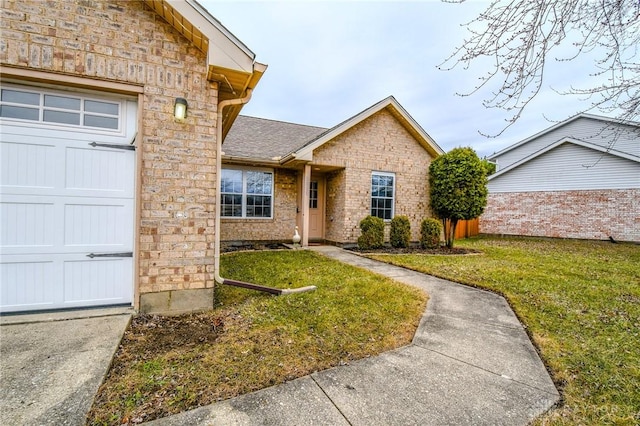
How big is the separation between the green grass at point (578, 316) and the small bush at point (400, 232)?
1.55 metres

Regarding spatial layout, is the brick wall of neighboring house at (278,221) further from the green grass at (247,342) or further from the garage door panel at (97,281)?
the garage door panel at (97,281)

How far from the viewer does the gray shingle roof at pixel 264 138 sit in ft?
32.8

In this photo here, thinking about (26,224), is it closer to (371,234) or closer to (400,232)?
(371,234)

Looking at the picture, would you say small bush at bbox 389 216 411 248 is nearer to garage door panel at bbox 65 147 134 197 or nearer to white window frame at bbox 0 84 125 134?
garage door panel at bbox 65 147 134 197

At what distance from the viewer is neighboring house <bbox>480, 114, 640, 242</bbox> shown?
12.7 meters

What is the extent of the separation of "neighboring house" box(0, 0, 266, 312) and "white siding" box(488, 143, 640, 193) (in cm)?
1521

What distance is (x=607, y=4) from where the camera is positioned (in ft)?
9.79

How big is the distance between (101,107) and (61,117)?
0.44m

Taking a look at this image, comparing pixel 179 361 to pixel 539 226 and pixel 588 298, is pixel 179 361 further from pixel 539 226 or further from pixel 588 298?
pixel 539 226

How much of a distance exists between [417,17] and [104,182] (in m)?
5.13

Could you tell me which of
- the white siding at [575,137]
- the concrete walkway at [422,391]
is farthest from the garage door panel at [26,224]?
the white siding at [575,137]

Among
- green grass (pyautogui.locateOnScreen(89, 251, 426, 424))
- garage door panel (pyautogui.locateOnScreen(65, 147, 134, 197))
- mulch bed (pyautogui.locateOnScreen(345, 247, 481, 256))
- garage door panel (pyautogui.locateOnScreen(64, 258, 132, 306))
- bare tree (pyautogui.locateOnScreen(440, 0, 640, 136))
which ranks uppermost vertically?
bare tree (pyautogui.locateOnScreen(440, 0, 640, 136))

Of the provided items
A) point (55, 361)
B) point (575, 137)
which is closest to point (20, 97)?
→ point (55, 361)

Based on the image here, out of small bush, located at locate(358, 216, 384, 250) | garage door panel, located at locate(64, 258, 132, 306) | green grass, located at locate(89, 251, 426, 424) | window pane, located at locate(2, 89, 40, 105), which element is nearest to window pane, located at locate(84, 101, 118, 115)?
window pane, located at locate(2, 89, 40, 105)
